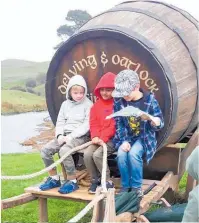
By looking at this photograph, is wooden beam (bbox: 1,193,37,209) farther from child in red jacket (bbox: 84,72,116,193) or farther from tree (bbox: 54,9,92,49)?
tree (bbox: 54,9,92,49)

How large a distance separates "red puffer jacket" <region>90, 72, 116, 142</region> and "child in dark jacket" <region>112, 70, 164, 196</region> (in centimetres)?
11

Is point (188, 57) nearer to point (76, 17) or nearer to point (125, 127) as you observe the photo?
point (125, 127)

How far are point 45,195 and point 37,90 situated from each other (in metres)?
27.5

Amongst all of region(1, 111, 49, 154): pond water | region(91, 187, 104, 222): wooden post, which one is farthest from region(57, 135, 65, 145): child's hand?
region(1, 111, 49, 154): pond water

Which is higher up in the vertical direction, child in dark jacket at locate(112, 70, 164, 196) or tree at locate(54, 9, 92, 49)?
tree at locate(54, 9, 92, 49)

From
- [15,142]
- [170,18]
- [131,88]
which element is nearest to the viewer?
[131,88]

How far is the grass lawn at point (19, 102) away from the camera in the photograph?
25.6 metres

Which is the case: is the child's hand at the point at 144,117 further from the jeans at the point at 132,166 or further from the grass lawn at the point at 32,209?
the grass lawn at the point at 32,209

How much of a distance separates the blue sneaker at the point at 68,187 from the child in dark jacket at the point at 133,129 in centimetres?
47

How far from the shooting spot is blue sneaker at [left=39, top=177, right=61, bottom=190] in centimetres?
442

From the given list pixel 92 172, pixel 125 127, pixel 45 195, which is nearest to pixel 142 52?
pixel 125 127

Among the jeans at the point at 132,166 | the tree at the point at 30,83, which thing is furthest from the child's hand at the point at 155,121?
the tree at the point at 30,83

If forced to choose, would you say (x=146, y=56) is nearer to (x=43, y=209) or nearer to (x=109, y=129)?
(x=109, y=129)

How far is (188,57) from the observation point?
15.8 ft
